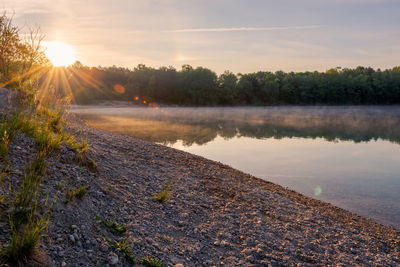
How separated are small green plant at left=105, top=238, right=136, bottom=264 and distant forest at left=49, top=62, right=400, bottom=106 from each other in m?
93.0

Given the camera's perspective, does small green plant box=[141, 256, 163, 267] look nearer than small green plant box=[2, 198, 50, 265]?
No

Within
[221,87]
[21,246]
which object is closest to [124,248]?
[21,246]

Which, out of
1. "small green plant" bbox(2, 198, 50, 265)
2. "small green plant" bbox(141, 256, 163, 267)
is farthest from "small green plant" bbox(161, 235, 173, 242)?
"small green plant" bbox(2, 198, 50, 265)

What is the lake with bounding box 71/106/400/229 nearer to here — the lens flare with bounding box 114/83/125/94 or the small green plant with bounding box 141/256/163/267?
the small green plant with bounding box 141/256/163/267

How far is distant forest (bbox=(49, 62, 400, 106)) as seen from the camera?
100000 mm

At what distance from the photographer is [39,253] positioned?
4.14 metres

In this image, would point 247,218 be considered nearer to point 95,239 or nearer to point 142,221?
point 142,221

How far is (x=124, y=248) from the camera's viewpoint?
5.06m

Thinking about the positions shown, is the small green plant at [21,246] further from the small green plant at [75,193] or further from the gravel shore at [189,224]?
the small green plant at [75,193]

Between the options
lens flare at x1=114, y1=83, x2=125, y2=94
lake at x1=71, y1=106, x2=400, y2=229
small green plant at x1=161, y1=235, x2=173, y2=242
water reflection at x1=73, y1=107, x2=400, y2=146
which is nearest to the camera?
small green plant at x1=161, y1=235, x2=173, y2=242

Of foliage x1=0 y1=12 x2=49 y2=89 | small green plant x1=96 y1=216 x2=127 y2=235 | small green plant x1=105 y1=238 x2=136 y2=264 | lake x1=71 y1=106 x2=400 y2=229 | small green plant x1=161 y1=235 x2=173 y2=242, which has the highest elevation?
foliage x1=0 y1=12 x2=49 y2=89

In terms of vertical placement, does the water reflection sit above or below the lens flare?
below

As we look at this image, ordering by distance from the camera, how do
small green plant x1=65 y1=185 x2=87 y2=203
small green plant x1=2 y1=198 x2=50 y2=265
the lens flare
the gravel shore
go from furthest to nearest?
the lens flare, small green plant x1=65 y1=185 x2=87 y2=203, the gravel shore, small green plant x1=2 y1=198 x2=50 y2=265

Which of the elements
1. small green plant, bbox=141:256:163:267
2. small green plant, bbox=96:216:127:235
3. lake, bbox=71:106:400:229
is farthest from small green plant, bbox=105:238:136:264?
lake, bbox=71:106:400:229
